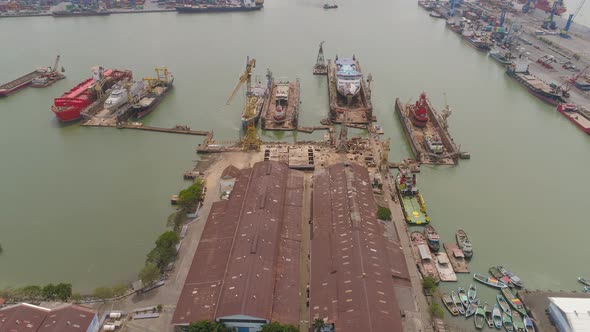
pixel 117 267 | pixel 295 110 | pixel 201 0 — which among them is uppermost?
pixel 201 0

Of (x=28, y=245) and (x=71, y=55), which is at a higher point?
(x=71, y=55)

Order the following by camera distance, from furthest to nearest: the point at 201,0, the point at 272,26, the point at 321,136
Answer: the point at 201,0 < the point at 272,26 < the point at 321,136

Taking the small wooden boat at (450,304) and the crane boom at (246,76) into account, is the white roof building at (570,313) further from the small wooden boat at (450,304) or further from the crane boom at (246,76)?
the crane boom at (246,76)

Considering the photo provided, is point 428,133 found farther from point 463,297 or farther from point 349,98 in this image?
point 463,297

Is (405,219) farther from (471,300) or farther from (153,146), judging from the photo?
(153,146)

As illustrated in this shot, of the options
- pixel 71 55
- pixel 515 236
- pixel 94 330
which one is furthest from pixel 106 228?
pixel 71 55

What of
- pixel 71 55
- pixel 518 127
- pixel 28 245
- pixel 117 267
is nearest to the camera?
pixel 117 267
